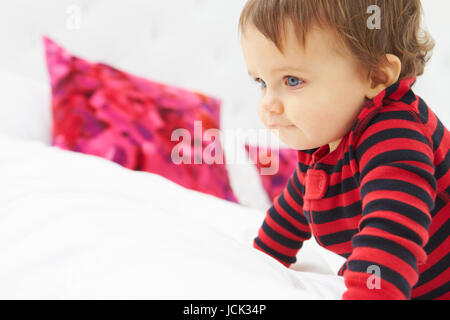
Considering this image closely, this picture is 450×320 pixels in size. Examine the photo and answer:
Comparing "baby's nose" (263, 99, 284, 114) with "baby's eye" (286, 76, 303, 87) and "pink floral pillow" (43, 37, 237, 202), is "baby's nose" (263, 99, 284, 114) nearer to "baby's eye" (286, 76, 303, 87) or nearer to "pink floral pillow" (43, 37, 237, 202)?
"baby's eye" (286, 76, 303, 87)

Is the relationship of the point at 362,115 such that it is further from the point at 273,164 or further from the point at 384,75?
the point at 273,164

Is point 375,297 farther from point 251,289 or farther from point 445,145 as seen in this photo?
point 445,145

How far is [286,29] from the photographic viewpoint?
0.64 meters

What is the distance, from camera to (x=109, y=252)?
536 mm

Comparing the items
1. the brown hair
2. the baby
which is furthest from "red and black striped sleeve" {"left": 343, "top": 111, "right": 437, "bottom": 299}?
the brown hair

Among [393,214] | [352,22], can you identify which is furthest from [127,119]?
[393,214]

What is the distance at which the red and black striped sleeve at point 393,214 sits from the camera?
0.53 m

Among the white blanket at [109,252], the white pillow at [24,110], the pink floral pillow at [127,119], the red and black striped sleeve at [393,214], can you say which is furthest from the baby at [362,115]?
the white pillow at [24,110]

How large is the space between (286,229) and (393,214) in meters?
0.40

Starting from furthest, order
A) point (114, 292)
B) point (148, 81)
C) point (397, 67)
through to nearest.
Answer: point (148, 81) → point (397, 67) → point (114, 292)

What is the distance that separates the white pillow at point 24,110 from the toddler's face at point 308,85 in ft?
2.88

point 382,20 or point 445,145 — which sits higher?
point 382,20

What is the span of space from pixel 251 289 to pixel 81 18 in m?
1.60

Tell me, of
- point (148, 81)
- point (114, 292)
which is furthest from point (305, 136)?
point (148, 81)
